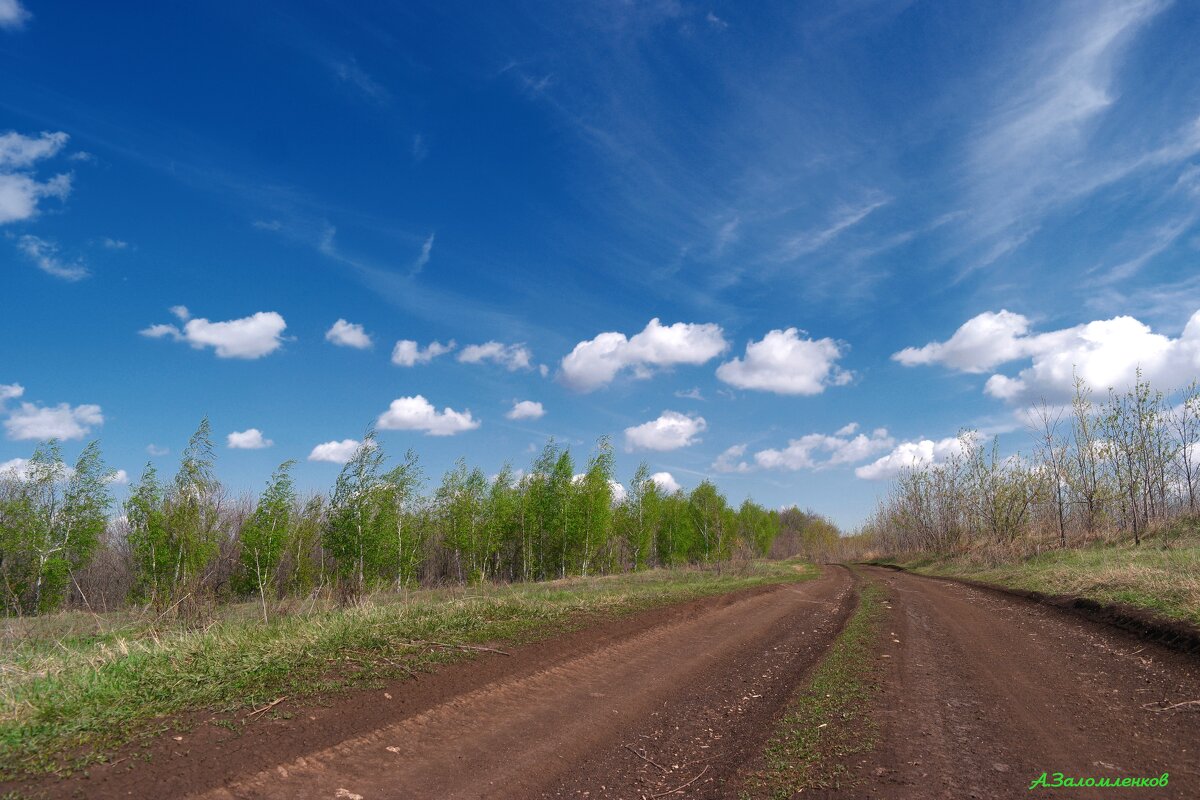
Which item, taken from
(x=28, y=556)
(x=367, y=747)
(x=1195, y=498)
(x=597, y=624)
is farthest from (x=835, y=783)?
(x=28, y=556)

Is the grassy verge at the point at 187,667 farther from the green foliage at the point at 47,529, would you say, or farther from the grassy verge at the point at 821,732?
the green foliage at the point at 47,529

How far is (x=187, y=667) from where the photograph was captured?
739cm

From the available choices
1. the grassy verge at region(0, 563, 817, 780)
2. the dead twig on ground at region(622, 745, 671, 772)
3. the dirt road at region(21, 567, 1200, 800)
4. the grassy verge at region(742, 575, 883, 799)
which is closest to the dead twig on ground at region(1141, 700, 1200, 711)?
the dirt road at region(21, 567, 1200, 800)

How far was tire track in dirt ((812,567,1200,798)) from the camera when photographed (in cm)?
520

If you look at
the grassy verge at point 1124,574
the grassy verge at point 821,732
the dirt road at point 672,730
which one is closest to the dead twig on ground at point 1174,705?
the dirt road at point 672,730

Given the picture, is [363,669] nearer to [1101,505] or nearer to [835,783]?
[835,783]

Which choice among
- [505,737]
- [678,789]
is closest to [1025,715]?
[678,789]

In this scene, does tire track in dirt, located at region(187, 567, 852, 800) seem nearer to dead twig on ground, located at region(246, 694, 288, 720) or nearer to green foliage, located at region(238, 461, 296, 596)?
dead twig on ground, located at region(246, 694, 288, 720)

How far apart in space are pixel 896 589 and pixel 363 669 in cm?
2184

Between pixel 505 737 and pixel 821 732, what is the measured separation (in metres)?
3.46

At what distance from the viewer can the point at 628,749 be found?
6.33 m

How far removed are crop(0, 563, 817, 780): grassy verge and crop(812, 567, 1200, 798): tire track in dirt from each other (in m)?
6.10
